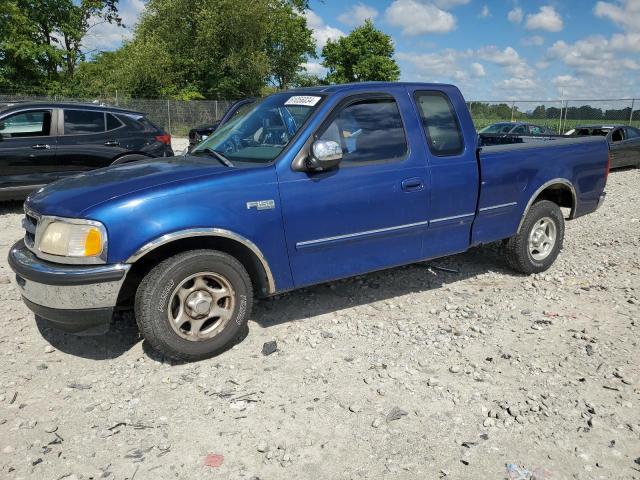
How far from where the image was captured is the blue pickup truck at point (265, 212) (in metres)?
3.34

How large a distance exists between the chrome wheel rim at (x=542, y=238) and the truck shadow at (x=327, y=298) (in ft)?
1.12

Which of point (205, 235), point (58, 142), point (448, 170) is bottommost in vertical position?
point (205, 235)

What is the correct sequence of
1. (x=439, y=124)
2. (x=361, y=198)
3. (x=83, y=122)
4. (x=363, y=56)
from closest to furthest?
1. (x=361, y=198)
2. (x=439, y=124)
3. (x=83, y=122)
4. (x=363, y=56)

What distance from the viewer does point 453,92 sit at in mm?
4863

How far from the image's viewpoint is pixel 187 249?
12.0ft

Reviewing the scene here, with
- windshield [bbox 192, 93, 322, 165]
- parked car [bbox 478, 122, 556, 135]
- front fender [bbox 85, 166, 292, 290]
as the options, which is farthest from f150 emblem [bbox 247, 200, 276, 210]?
parked car [bbox 478, 122, 556, 135]

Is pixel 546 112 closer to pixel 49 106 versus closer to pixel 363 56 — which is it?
pixel 49 106

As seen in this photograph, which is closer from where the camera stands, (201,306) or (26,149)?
(201,306)

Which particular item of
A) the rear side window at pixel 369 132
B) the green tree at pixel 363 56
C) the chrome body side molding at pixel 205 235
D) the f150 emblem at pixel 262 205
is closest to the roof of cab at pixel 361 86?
the rear side window at pixel 369 132

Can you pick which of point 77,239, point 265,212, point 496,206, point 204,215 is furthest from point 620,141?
point 77,239

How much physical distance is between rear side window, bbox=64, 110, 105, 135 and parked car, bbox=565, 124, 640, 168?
12096mm

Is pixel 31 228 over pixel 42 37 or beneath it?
beneath

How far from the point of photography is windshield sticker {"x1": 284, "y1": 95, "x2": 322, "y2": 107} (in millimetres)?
4148

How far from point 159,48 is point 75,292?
119ft
